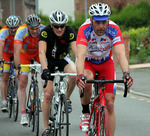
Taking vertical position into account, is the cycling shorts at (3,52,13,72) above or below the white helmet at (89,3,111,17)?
below

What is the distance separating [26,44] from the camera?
8.81 m

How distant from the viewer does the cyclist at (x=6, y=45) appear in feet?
31.6

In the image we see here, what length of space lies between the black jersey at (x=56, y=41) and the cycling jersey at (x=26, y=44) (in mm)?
1047

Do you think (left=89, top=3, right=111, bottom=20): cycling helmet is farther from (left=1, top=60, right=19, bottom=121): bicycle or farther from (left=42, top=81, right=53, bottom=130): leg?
(left=1, top=60, right=19, bottom=121): bicycle

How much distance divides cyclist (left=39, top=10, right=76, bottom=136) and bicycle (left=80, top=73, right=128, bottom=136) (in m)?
1.01

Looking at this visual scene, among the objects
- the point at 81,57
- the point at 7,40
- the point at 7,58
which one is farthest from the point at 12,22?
the point at 81,57

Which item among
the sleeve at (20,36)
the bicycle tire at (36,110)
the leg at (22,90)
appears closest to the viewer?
the bicycle tire at (36,110)

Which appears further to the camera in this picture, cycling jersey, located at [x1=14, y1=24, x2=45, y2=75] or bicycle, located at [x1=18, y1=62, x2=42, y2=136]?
cycling jersey, located at [x1=14, y1=24, x2=45, y2=75]

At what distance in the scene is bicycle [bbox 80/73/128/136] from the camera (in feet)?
18.5

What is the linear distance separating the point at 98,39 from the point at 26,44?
274cm

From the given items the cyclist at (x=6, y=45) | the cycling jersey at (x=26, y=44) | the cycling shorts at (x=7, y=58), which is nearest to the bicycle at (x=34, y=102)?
the cycling jersey at (x=26, y=44)

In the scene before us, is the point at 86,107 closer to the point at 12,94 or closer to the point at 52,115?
the point at 52,115

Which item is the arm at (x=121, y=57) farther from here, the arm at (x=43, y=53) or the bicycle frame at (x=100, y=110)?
the arm at (x=43, y=53)

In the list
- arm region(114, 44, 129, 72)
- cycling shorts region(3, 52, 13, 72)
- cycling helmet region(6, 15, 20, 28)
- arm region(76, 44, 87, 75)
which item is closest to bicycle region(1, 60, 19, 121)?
cycling shorts region(3, 52, 13, 72)
